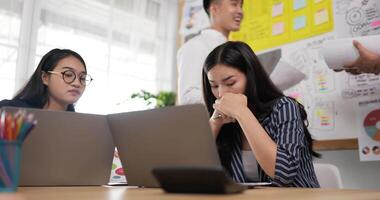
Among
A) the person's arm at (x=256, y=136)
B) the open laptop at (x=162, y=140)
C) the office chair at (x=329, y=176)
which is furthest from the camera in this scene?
the office chair at (x=329, y=176)

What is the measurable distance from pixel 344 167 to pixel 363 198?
4.68 feet

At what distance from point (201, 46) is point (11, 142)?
135 cm

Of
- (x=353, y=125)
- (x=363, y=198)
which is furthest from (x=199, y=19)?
(x=363, y=198)

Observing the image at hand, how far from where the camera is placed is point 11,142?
25.6 inches

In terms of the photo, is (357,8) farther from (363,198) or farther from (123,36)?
(123,36)

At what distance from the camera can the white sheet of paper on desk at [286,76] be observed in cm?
193

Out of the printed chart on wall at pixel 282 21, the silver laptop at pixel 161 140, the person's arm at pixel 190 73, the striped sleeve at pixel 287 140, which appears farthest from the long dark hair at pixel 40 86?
the printed chart on wall at pixel 282 21

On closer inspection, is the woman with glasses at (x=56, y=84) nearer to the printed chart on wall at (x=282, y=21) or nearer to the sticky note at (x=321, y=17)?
the printed chart on wall at (x=282, y=21)

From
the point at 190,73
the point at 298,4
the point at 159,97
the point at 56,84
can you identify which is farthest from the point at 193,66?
the point at 159,97

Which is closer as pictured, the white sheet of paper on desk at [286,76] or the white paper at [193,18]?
the white sheet of paper on desk at [286,76]

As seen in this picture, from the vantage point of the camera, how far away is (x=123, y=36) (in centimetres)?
306

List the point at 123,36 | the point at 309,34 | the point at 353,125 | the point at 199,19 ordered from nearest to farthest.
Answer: the point at 353,125 → the point at 309,34 → the point at 199,19 → the point at 123,36

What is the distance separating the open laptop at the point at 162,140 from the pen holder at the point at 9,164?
0.78ft

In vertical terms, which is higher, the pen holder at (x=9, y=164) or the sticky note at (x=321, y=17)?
the sticky note at (x=321, y=17)
